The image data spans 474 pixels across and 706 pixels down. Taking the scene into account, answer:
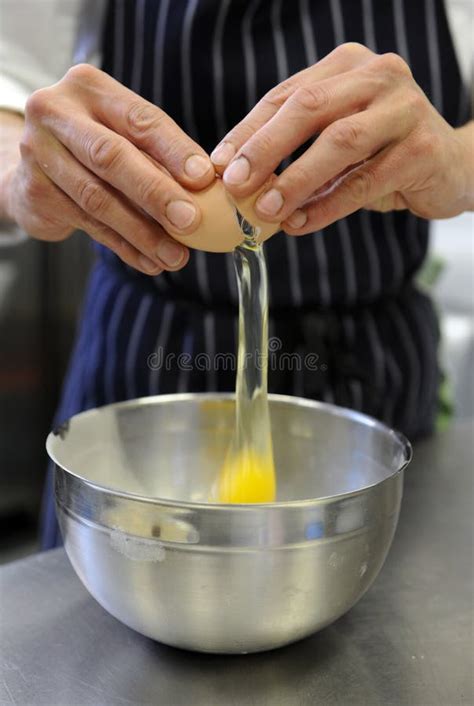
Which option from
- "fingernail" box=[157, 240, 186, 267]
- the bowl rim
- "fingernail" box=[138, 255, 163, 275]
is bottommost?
the bowl rim

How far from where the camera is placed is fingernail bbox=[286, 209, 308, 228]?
0.64m

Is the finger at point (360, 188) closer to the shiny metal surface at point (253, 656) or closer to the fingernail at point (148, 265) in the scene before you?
the fingernail at point (148, 265)

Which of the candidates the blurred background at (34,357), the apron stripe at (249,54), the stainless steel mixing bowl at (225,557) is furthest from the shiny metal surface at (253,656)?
the blurred background at (34,357)

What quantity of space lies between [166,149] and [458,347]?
168cm

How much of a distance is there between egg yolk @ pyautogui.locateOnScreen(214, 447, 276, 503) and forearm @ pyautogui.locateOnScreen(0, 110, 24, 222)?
1.07 feet

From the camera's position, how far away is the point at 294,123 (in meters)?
0.58

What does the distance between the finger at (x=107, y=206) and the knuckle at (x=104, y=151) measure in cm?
3

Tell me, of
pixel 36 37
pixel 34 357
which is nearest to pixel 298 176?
pixel 36 37

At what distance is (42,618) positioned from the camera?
2.11ft

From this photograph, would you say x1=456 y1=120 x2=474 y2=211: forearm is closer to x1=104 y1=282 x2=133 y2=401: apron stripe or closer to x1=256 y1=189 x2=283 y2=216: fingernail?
x1=256 y1=189 x2=283 y2=216: fingernail

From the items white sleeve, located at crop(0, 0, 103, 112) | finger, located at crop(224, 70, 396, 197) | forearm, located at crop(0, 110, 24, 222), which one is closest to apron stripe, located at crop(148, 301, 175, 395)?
forearm, located at crop(0, 110, 24, 222)

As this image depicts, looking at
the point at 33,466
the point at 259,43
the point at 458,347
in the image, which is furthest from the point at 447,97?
the point at 33,466

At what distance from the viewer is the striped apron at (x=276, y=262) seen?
3.09ft

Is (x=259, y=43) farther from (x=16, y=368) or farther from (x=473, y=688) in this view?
(x=16, y=368)
